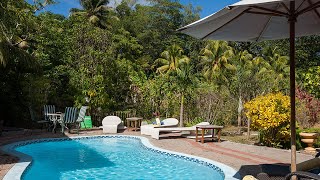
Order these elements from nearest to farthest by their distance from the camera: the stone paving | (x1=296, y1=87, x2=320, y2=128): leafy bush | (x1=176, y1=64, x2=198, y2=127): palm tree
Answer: the stone paving, (x1=296, y1=87, x2=320, y2=128): leafy bush, (x1=176, y1=64, x2=198, y2=127): palm tree

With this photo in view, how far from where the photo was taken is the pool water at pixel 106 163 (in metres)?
7.79

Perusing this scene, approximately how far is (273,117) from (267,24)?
175 inches

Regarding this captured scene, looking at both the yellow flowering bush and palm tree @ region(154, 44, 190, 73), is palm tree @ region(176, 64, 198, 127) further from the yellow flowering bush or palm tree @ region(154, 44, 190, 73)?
palm tree @ region(154, 44, 190, 73)

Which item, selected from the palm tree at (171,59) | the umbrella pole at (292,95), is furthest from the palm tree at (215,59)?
the umbrella pole at (292,95)

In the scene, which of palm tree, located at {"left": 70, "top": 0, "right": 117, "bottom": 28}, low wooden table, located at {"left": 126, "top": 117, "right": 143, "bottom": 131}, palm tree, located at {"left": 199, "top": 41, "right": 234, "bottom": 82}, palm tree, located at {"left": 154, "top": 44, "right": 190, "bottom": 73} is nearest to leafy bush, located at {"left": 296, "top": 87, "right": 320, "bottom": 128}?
low wooden table, located at {"left": 126, "top": 117, "right": 143, "bottom": 131}

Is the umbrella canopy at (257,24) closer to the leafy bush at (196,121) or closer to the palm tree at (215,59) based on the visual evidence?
the leafy bush at (196,121)

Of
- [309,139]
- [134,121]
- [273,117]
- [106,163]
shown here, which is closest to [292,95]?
[273,117]

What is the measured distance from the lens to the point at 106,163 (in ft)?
30.6

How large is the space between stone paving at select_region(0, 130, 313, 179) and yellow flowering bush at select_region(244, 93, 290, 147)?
1.86ft

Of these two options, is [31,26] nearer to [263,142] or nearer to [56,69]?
[56,69]

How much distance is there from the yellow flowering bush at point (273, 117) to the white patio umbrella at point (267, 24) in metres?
3.93

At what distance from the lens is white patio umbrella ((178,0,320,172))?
448 centimetres

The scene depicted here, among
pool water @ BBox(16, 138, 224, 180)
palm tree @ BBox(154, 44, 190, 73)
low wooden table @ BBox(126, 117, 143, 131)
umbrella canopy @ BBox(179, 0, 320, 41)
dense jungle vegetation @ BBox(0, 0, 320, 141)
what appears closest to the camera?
umbrella canopy @ BBox(179, 0, 320, 41)

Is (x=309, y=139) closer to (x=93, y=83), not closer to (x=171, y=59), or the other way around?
(x=93, y=83)
